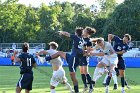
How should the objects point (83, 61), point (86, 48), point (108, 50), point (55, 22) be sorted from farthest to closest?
point (55, 22)
point (83, 61)
point (108, 50)
point (86, 48)

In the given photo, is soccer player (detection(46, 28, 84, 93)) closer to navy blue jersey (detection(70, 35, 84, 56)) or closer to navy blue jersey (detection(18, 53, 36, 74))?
navy blue jersey (detection(70, 35, 84, 56))

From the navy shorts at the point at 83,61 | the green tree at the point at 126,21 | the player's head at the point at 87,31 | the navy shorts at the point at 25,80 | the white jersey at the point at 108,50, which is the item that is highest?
the green tree at the point at 126,21

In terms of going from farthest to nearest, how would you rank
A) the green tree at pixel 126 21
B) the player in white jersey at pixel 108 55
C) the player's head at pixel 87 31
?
the green tree at pixel 126 21 → the player in white jersey at pixel 108 55 → the player's head at pixel 87 31

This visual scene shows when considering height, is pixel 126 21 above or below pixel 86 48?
above

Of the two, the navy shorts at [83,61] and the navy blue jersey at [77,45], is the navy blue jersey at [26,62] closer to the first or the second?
the navy blue jersey at [77,45]

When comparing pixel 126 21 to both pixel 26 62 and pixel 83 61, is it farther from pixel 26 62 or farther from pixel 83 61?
pixel 26 62

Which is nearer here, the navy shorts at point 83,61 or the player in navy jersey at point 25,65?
the player in navy jersey at point 25,65

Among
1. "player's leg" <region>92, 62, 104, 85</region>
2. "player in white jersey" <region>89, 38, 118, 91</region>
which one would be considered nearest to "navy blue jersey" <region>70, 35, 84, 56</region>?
"player in white jersey" <region>89, 38, 118, 91</region>


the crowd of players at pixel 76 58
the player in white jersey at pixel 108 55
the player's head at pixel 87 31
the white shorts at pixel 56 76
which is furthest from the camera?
A: the player in white jersey at pixel 108 55

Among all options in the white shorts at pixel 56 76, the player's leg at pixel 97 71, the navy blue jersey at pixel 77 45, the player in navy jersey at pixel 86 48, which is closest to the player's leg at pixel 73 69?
the navy blue jersey at pixel 77 45

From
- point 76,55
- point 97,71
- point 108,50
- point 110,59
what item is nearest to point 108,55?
point 110,59

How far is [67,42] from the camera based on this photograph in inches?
2766

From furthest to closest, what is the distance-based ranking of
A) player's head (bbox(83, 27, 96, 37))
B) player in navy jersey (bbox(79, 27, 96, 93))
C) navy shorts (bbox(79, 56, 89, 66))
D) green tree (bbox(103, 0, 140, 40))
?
green tree (bbox(103, 0, 140, 40))
navy shorts (bbox(79, 56, 89, 66))
player in navy jersey (bbox(79, 27, 96, 93))
player's head (bbox(83, 27, 96, 37))

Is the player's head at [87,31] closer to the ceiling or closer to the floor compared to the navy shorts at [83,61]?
closer to the ceiling
